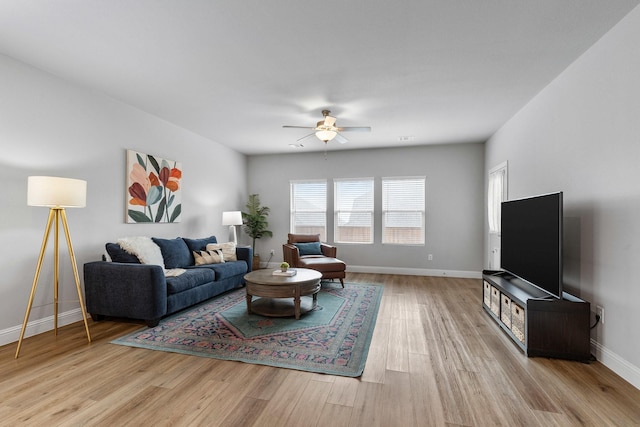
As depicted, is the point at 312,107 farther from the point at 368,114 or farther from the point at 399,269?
the point at 399,269

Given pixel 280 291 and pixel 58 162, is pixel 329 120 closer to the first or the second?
pixel 280 291

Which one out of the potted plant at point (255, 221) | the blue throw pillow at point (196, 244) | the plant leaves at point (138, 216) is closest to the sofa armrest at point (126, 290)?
the plant leaves at point (138, 216)

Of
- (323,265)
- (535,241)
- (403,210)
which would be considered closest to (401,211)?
(403,210)

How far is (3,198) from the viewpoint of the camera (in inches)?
113

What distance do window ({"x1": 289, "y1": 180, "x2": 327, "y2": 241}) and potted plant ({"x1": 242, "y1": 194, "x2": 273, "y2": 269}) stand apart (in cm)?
62

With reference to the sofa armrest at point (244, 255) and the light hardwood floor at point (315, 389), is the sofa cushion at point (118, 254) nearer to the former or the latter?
the light hardwood floor at point (315, 389)

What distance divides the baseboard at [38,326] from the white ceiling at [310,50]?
2609 mm

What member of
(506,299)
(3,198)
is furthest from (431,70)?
(3,198)

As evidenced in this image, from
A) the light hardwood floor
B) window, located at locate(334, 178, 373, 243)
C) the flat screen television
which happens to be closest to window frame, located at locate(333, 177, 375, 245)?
window, located at locate(334, 178, 373, 243)

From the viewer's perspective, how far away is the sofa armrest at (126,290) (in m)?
3.27

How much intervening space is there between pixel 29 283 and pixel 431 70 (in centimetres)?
463

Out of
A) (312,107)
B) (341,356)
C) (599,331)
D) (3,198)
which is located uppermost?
(312,107)

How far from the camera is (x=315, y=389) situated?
7.08 ft

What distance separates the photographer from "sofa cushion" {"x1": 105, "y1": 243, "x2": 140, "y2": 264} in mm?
3582
